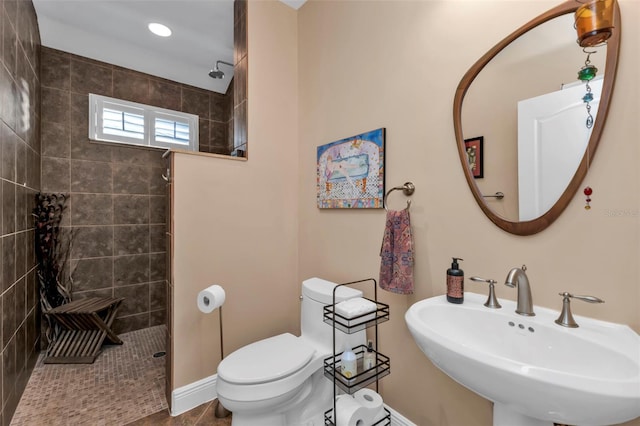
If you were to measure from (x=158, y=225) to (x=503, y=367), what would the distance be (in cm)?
305

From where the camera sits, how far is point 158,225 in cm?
291

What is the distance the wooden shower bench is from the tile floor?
2.8 inches

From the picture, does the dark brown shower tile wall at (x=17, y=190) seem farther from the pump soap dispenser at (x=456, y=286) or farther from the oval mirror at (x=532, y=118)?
the oval mirror at (x=532, y=118)

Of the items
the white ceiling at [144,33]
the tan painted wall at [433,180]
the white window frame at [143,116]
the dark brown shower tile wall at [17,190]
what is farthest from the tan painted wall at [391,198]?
the white window frame at [143,116]

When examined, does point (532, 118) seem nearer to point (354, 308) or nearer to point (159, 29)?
point (354, 308)

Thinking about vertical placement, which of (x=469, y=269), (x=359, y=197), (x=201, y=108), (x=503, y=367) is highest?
(x=201, y=108)

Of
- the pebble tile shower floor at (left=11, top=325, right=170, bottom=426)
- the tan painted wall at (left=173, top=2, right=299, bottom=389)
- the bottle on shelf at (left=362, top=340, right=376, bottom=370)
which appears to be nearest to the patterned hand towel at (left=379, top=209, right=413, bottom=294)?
the bottle on shelf at (left=362, top=340, right=376, bottom=370)

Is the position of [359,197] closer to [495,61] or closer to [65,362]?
[495,61]

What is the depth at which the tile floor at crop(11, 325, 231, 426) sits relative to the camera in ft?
5.40

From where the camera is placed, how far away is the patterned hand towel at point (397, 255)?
4.43ft

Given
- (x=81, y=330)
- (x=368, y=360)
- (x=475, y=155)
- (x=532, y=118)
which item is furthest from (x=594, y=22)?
(x=81, y=330)

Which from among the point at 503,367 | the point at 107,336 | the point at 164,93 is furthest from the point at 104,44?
the point at 503,367

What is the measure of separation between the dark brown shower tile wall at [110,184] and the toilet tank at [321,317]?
1931mm

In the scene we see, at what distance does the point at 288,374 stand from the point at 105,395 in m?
1.39
